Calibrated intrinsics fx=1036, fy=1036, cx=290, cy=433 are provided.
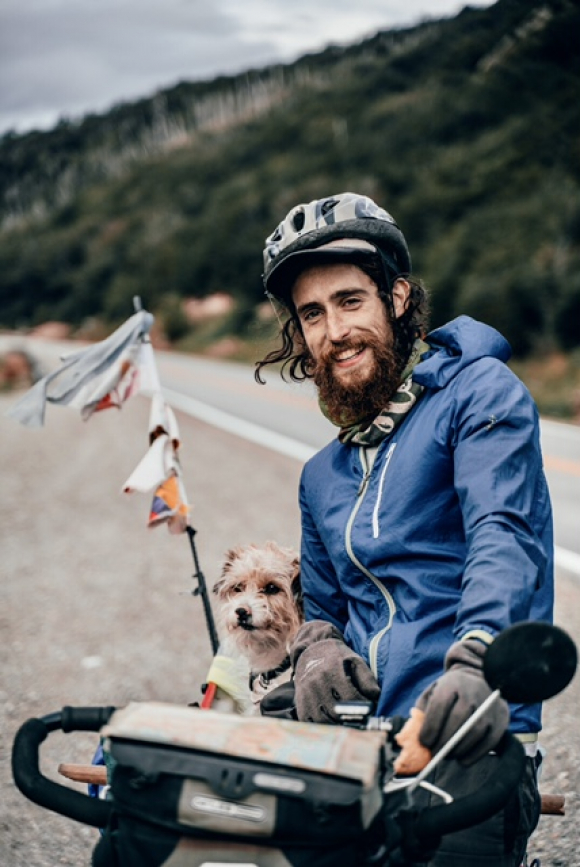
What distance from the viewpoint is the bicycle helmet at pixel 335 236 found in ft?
9.18

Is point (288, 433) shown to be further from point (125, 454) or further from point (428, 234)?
point (428, 234)

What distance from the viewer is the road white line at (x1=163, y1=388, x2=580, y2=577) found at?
1527 centimetres

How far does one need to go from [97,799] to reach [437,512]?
106 cm

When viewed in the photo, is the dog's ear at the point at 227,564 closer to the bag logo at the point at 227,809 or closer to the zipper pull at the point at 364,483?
the zipper pull at the point at 364,483

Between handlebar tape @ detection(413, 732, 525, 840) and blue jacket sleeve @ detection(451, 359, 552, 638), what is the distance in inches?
11.0

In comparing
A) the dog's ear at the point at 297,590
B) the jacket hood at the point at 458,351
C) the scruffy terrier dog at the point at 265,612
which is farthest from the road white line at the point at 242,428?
the jacket hood at the point at 458,351

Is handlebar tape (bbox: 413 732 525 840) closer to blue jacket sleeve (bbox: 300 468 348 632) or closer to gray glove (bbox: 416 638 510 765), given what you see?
gray glove (bbox: 416 638 510 765)

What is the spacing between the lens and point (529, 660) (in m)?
1.75

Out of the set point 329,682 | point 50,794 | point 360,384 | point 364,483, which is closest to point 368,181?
point 360,384

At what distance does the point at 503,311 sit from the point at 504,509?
928 inches

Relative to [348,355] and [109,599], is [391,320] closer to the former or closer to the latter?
[348,355]

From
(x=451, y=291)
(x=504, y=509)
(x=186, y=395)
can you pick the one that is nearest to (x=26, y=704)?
(x=504, y=509)

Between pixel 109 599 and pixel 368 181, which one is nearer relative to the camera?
pixel 109 599

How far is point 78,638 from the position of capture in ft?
24.4
